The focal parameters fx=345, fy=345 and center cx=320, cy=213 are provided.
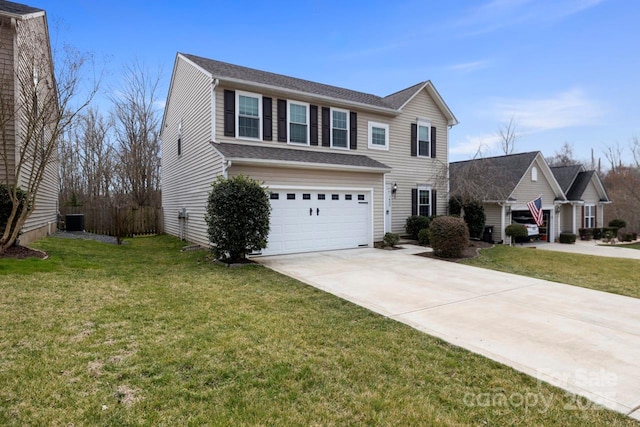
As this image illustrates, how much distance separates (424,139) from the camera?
15.8 meters

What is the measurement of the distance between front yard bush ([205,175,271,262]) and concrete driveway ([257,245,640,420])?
2.98ft

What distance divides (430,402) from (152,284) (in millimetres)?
5616

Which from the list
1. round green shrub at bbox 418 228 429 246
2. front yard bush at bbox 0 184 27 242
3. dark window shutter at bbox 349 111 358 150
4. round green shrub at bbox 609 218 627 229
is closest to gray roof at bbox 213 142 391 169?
dark window shutter at bbox 349 111 358 150

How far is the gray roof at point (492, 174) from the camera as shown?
1617cm

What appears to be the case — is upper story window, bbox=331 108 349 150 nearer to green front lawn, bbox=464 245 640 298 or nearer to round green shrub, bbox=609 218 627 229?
Result: green front lawn, bbox=464 245 640 298

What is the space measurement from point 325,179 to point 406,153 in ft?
17.3

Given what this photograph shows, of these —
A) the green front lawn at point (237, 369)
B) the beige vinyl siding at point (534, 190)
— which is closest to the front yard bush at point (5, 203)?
the green front lawn at point (237, 369)

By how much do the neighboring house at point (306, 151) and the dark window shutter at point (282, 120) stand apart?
0.11 feet

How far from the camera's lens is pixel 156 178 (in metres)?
23.4

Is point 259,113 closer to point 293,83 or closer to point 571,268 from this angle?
point 293,83

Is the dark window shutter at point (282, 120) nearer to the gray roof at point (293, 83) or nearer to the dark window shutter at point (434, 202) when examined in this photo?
the gray roof at point (293, 83)

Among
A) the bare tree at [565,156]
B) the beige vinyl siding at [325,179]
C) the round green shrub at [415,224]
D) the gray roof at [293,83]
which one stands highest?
the bare tree at [565,156]

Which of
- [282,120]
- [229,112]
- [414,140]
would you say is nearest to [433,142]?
[414,140]

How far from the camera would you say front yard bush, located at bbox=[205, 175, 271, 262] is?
8.62 metres
